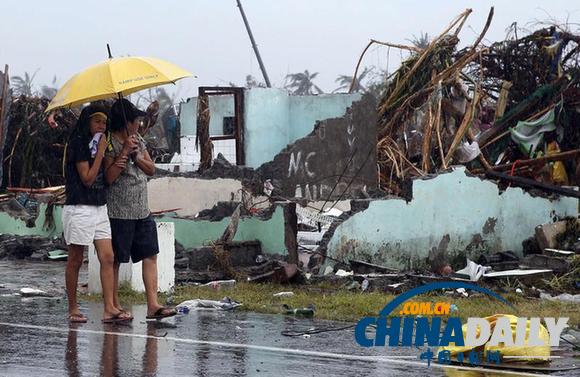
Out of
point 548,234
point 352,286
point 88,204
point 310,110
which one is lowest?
point 352,286

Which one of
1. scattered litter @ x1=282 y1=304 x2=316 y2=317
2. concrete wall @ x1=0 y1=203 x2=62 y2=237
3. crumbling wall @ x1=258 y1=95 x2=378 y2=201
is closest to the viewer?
scattered litter @ x1=282 y1=304 x2=316 y2=317

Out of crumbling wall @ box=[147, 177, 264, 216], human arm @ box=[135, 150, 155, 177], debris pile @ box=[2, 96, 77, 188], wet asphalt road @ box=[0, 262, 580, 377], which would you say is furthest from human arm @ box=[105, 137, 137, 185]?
debris pile @ box=[2, 96, 77, 188]

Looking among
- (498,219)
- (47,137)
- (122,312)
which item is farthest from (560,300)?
(47,137)

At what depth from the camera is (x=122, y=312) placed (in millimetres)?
9484

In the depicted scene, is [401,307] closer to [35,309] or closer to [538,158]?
[35,309]

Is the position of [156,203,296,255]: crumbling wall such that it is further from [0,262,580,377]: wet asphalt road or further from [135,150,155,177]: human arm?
[135,150,155,177]: human arm

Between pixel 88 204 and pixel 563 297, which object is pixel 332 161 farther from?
pixel 88 204

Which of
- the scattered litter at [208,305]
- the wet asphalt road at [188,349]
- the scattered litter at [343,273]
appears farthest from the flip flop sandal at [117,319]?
the scattered litter at [343,273]

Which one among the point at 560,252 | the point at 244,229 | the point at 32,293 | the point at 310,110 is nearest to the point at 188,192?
the point at 244,229

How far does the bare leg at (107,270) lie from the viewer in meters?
9.27

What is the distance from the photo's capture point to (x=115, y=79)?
9.05 m

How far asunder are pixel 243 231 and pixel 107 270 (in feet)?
20.3

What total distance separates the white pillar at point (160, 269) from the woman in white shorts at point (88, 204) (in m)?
2.25

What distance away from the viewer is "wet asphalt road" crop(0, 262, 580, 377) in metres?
7.00
